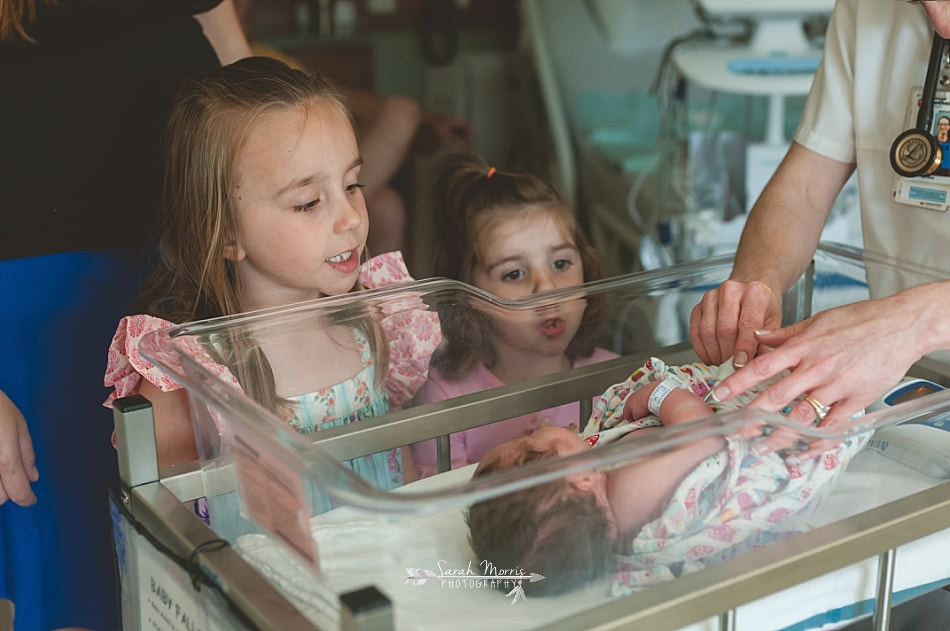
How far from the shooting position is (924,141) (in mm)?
1407

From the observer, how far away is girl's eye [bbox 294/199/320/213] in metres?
1.41

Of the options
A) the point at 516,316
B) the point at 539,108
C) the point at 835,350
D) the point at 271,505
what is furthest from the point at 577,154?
the point at 271,505

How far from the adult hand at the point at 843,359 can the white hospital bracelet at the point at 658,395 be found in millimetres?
127

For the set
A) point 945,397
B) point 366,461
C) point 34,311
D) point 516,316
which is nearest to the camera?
point 945,397

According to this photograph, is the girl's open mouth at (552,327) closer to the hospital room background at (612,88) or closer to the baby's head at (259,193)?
the baby's head at (259,193)

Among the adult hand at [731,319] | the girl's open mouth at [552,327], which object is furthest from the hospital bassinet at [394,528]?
the adult hand at [731,319]

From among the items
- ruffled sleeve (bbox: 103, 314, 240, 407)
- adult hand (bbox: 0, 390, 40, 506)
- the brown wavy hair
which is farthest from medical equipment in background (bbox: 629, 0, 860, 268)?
adult hand (bbox: 0, 390, 40, 506)

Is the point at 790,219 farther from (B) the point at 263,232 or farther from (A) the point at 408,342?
(B) the point at 263,232

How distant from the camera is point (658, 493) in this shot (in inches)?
35.4

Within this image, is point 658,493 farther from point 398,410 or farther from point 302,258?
point 302,258

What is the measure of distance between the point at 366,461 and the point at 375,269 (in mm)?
479

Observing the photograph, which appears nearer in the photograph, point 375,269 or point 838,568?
point 838,568

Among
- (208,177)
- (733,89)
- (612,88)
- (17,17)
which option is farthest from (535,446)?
(612,88)

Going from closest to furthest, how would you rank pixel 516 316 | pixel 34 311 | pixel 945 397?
pixel 945 397, pixel 516 316, pixel 34 311
